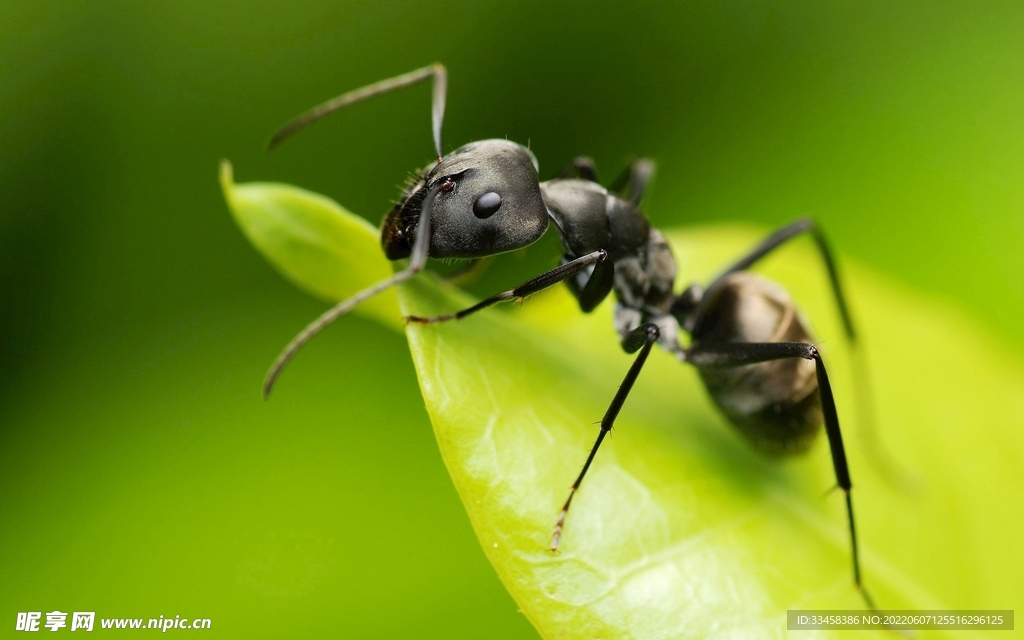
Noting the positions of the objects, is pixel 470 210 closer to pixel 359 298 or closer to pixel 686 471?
pixel 359 298

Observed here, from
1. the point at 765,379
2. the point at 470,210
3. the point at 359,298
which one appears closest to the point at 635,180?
the point at 765,379

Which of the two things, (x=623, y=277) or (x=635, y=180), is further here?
(x=635, y=180)

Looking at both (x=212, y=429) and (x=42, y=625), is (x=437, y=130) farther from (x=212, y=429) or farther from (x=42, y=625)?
(x=42, y=625)

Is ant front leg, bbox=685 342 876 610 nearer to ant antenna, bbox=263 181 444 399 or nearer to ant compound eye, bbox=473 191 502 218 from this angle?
ant compound eye, bbox=473 191 502 218

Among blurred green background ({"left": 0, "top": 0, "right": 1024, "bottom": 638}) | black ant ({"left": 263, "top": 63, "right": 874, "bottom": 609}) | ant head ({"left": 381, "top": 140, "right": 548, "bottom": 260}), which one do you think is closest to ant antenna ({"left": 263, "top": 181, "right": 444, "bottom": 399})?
black ant ({"left": 263, "top": 63, "right": 874, "bottom": 609})

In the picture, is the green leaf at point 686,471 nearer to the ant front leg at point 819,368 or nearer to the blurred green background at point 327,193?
→ the ant front leg at point 819,368

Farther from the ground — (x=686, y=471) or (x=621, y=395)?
(x=621, y=395)
